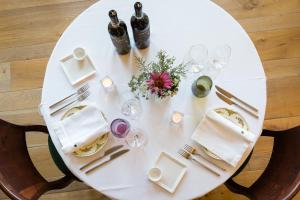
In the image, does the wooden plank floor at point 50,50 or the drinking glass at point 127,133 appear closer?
the drinking glass at point 127,133

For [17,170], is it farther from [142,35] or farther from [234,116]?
[234,116]

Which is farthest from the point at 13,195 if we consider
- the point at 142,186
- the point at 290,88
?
the point at 290,88

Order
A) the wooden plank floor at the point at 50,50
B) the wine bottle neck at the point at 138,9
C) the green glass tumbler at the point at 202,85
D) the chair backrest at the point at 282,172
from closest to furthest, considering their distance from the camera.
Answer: the wine bottle neck at the point at 138,9 < the chair backrest at the point at 282,172 < the green glass tumbler at the point at 202,85 < the wooden plank floor at the point at 50,50

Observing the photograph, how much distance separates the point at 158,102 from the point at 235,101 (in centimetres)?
32

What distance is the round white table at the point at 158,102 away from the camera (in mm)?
1226

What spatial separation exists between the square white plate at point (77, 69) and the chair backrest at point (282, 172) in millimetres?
857

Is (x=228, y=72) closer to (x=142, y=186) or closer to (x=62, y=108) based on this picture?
(x=142, y=186)

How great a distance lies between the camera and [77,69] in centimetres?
135

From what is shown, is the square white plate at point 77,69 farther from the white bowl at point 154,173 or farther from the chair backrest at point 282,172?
the chair backrest at point 282,172

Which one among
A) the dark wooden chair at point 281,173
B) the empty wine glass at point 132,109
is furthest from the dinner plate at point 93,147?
the dark wooden chair at point 281,173

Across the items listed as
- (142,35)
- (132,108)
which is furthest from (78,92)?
(142,35)

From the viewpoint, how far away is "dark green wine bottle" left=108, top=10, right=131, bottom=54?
113cm

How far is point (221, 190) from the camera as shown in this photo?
1.87 m

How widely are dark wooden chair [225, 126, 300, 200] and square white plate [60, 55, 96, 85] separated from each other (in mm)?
835
